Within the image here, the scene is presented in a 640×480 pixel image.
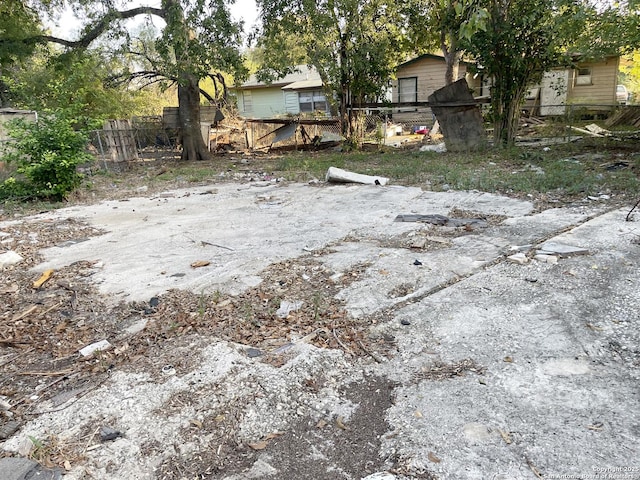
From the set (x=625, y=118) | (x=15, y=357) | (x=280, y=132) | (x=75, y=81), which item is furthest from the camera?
(x=280, y=132)

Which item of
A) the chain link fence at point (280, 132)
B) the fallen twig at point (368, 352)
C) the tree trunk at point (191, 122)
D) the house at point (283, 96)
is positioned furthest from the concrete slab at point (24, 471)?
the house at point (283, 96)

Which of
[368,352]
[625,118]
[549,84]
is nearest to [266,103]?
[549,84]

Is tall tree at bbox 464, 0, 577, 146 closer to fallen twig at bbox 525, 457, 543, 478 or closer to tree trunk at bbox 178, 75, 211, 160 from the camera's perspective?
tree trunk at bbox 178, 75, 211, 160

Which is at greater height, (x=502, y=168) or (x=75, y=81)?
(x=75, y=81)

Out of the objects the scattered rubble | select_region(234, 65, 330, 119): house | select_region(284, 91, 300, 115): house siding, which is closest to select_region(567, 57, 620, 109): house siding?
select_region(234, 65, 330, 119): house

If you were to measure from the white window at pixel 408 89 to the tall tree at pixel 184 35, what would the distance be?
11749mm

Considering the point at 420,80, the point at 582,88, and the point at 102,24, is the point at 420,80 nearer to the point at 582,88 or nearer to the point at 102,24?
the point at 582,88

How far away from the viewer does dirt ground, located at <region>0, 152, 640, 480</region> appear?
199 cm

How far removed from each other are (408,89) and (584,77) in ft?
24.0

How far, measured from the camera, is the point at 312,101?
24719 mm

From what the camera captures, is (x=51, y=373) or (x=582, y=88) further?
(x=582, y=88)

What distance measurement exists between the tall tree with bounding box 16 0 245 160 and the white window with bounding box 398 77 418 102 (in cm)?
1175

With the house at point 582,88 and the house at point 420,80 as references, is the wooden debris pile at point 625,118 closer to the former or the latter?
the house at point 582,88

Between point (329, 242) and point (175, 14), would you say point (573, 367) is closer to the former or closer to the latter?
point (329, 242)
